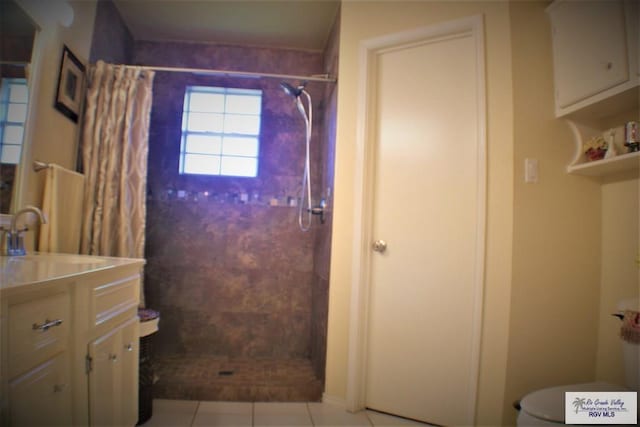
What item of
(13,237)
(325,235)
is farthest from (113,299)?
A: (325,235)

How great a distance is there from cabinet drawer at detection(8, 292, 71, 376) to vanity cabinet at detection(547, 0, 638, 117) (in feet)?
6.90

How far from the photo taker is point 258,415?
1774mm

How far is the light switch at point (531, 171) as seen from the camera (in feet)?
5.16

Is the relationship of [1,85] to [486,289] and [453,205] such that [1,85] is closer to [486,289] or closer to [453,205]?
[453,205]

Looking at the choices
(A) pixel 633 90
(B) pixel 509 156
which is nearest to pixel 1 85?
(B) pixel 509 156

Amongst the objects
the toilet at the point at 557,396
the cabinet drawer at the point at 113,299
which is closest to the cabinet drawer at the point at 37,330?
the cabinet drawer at the point at 113,299

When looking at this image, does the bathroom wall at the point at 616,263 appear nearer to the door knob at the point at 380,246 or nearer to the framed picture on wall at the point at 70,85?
the door knob at the point at 380,246

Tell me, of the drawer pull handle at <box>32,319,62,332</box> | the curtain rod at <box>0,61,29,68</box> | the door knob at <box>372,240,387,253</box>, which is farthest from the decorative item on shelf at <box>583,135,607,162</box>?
the curtain rod at <box>0,61,29,68</box>

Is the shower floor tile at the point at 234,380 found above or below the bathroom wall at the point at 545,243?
below

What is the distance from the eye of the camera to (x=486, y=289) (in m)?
1.60

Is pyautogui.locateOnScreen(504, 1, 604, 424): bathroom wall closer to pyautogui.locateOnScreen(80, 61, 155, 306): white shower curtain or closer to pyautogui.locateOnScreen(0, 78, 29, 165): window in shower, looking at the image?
pyautogui.locateOnScreen(80, 61, 155, 306): white shower curtain

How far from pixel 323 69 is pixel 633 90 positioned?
1.91m

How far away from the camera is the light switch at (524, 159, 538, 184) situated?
1.57 meters

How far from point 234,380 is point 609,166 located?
228 cm
